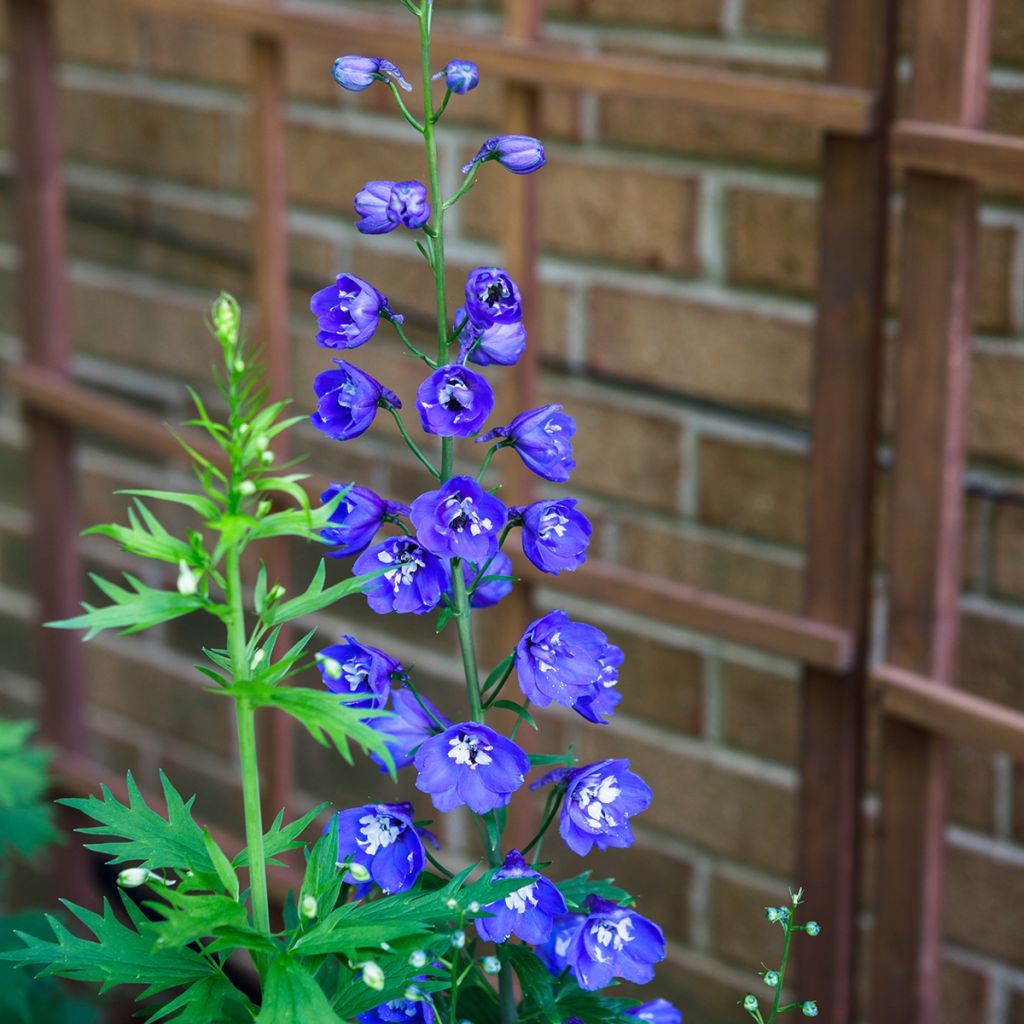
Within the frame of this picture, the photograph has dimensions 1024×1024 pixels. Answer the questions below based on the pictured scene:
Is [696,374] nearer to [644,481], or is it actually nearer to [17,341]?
[644,481]

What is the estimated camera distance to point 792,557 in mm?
1619

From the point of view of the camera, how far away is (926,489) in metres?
1.22

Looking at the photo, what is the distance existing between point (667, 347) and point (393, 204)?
961 mm

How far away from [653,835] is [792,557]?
0.38 m

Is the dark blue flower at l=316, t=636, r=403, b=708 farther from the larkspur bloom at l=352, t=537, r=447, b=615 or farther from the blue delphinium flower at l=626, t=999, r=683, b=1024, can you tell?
the blue delphinium flower at l=626, t=999, r=683, b=1024

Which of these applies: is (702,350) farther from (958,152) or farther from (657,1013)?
(657,1013)

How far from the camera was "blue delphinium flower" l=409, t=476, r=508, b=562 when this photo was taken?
0.72 m

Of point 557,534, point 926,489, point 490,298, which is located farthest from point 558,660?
point 926,489

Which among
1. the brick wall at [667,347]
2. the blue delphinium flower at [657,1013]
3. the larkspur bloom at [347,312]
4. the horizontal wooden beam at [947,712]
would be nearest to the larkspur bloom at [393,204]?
the larkspur bloom at [347,312]

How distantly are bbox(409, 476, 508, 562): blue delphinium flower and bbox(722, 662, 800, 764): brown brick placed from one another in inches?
38.3

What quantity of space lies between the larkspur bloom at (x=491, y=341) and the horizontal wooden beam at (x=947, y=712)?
595 millimetres

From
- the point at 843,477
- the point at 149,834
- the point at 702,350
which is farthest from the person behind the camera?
the point at 702,350

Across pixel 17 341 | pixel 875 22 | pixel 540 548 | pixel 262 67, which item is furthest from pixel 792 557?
pixel 17 341

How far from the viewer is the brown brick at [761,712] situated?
5.42 ft
